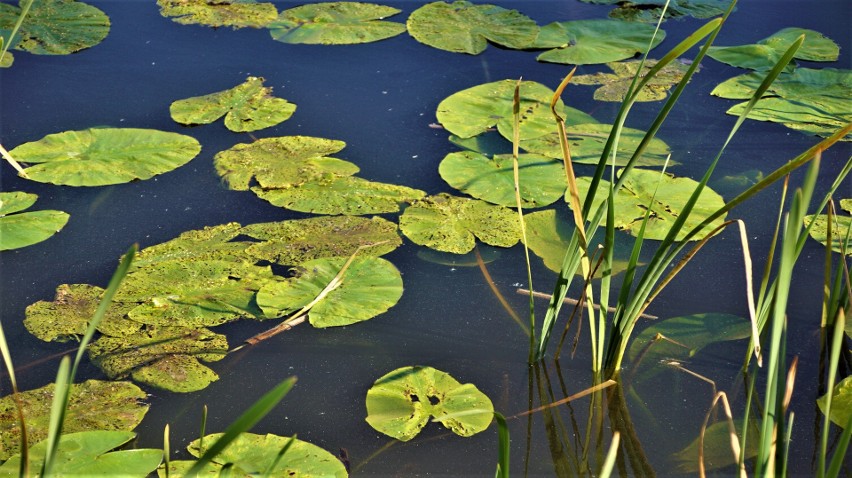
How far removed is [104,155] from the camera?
255 cm

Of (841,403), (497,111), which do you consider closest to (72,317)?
(497,111)

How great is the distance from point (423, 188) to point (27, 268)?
115 cm

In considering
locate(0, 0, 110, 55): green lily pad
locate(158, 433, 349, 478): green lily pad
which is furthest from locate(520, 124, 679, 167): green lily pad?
locate(0, 0, 110, 55): green lily pad

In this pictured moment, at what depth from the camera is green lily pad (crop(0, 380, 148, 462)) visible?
5.31ft

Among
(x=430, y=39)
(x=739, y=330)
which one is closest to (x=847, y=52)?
(x=430, y=39)

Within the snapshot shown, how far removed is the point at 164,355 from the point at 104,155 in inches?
39.5

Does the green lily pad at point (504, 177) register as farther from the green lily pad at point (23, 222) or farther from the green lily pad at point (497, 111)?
the green lily pad at point (23, 222)

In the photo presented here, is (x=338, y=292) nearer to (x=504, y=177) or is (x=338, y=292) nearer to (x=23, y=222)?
(x=504, y=177)

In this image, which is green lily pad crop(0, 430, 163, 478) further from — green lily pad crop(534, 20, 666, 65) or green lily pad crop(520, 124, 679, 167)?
green lily pad crop(534, 20, 666, 65)

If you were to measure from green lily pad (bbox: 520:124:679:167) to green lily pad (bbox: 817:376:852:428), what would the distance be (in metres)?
1.00

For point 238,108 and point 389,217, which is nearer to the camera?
point 389,217

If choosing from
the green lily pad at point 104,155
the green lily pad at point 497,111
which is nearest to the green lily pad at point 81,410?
the green lily pad at point 104,155

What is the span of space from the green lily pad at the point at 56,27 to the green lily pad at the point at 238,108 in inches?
31.8

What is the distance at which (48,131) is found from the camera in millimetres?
2748
